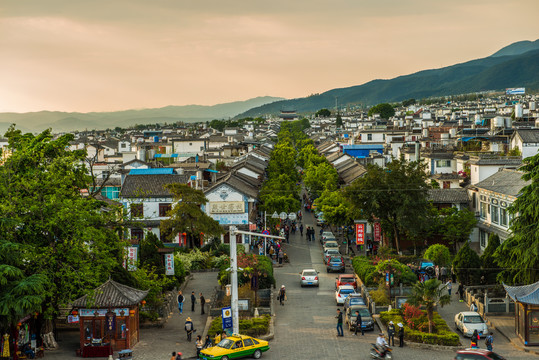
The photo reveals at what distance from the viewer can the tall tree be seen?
32.9 m

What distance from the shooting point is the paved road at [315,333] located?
1135 inches

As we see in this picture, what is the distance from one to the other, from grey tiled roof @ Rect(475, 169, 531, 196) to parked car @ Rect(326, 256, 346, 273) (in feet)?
38.6

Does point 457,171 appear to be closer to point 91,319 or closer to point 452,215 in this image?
point 452,215

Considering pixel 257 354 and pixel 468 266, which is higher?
pixel 468 266

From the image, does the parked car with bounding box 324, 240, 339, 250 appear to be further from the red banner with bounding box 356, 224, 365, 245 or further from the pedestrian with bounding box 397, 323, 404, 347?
the pedestrian with bounding box 397, 323, 404, 347

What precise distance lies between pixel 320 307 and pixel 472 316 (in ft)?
29.5

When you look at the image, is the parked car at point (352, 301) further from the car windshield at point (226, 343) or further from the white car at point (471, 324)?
the car windshield at point (226, 343)

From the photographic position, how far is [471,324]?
104 feet

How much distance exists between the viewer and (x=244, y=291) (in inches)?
1499

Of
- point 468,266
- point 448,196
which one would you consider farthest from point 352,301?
point 448,196

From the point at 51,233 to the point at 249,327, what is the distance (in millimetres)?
9808

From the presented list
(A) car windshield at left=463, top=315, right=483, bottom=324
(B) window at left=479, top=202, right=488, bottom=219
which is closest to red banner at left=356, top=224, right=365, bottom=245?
(B) window at left=479, top=202, right=488, bottom=219

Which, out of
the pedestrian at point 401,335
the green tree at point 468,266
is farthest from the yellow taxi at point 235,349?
the green tree at point 468,266

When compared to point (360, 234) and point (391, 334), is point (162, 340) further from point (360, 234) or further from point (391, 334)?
point (360, 234)
